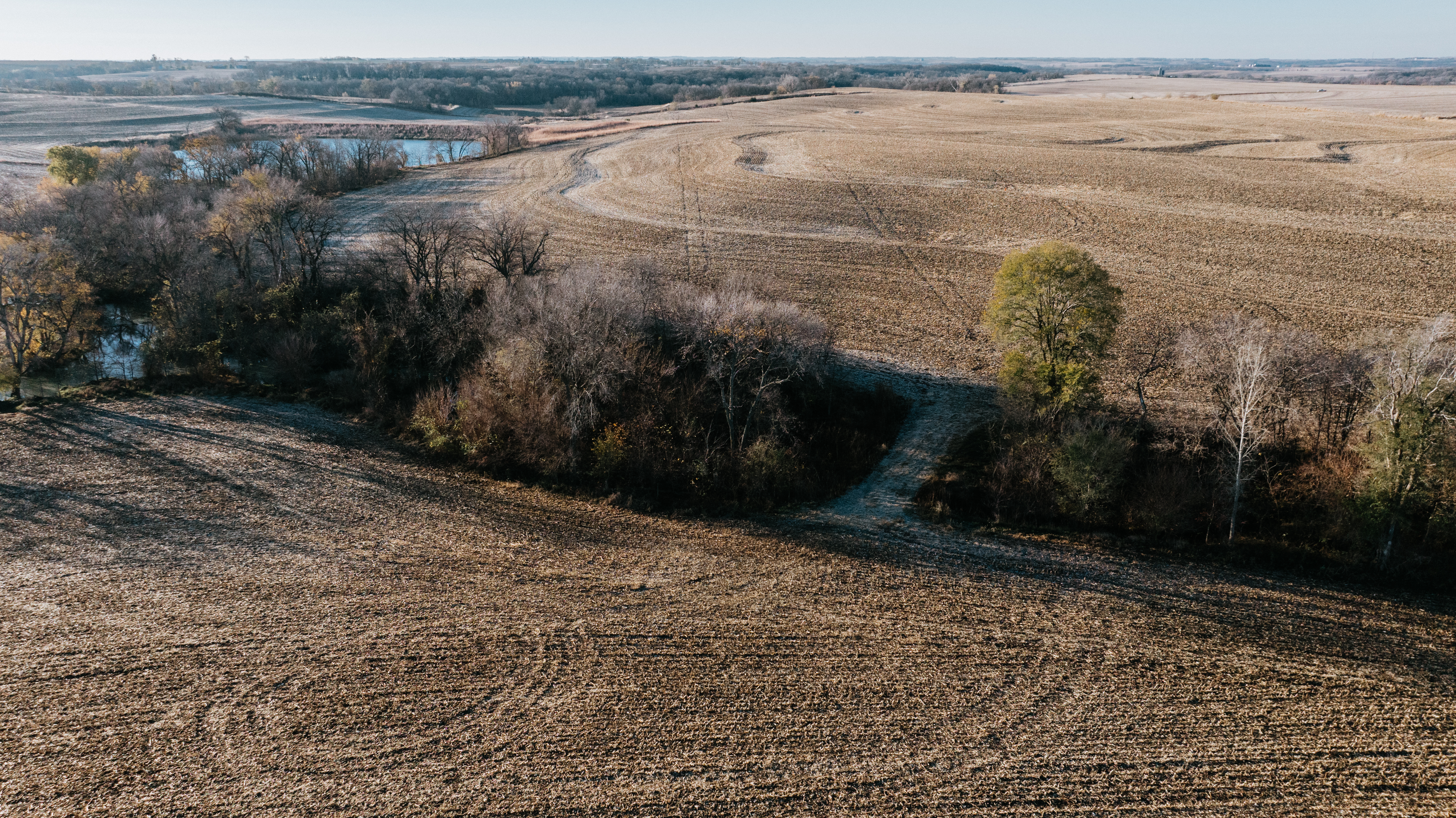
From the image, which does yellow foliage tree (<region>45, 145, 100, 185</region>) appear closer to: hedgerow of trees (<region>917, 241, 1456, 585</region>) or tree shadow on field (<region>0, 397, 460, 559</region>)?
tree shadow on field (<region>0, 397, 460, 559</region>)

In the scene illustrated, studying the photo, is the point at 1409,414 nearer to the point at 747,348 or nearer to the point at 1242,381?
the point at 1242,381

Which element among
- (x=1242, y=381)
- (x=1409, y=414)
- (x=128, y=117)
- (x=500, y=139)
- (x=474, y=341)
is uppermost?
(x=128, y=117)

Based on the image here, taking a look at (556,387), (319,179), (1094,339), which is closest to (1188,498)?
(1094,339)

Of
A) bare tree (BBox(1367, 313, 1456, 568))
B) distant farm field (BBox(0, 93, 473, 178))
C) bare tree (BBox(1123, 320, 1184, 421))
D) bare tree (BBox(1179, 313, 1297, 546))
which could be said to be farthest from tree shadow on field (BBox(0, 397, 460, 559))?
distant farm field (BBox(0, 93, 473, 178))

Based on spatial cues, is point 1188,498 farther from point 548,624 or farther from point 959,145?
point 959,145

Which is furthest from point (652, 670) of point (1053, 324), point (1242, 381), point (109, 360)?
point (109, 360)

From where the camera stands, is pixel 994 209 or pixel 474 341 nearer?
pixel 474 341

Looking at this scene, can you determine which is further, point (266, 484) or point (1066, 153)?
point (1066, 153)
